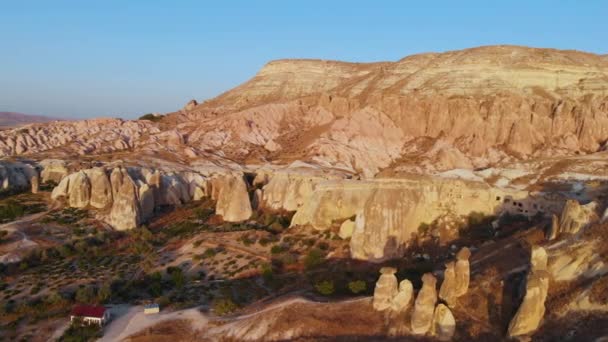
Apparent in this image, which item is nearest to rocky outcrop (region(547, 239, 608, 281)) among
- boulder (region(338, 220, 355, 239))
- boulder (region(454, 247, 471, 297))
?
boulder (region(454, 247, 471, 297))

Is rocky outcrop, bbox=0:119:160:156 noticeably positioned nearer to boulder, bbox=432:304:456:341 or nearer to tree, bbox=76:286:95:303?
tree, bbox=76:286:95:303

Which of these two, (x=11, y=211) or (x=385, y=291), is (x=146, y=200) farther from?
(x=385, y=291)

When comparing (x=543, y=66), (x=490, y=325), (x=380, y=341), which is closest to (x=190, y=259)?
(x=380, y=341)

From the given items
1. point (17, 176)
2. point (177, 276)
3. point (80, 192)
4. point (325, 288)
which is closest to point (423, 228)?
point (325, 288)

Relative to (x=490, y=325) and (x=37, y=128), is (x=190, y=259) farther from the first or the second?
(x=37, y=128)

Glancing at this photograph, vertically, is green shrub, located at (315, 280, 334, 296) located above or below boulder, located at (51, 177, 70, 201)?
below
